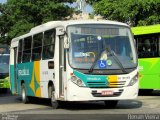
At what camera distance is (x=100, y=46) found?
16.5m

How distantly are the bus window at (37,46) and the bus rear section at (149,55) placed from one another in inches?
221

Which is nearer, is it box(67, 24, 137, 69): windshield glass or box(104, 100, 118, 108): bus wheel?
box(67, 24, 137, 69): windshield glass

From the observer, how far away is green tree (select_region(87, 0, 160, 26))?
32.5 metres

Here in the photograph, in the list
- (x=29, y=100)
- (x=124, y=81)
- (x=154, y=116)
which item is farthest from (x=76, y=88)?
(x=29, y=100)

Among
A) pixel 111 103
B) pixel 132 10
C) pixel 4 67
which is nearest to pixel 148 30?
pixel 111 103

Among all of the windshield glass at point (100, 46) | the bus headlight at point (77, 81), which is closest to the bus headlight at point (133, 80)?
the windshield glass at point (100, 46)

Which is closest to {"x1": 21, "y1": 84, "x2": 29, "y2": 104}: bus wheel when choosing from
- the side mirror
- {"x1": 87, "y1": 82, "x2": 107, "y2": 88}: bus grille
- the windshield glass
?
the side mirror

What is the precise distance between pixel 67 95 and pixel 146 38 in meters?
8.09

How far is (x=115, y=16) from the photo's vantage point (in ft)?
112

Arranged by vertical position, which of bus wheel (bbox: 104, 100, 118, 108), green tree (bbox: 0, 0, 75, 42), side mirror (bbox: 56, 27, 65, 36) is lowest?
bus wheel (bbox: 104, 100, 118, 108)

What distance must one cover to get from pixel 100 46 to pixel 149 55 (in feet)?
22.8

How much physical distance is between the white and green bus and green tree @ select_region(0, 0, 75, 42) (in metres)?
36.3

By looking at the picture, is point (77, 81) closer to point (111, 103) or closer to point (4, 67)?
point (111, 103)

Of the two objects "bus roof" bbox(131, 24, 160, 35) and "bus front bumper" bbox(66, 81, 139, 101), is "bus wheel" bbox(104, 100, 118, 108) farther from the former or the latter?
"bus roof" bbox(131, 24, 160, 35)
